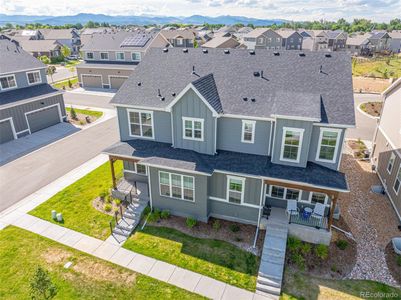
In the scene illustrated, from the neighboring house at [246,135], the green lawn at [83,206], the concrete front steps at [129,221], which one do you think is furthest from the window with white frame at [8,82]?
the concrete front steps at [129,221]

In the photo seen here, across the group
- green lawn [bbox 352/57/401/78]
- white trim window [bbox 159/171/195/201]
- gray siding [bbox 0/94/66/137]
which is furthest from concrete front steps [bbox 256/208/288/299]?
green lawn [bbox 352/57/401/78]

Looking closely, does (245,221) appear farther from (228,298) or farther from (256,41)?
(256,41)

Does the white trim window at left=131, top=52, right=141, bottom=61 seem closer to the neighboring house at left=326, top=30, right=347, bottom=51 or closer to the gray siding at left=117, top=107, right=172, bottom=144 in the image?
the gray siding at left=117, top=107, right=172, bottom=144

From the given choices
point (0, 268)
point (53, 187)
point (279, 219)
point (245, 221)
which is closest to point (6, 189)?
point (53, 187)

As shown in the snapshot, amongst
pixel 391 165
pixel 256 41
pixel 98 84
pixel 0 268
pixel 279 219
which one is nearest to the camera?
pixel 0 268

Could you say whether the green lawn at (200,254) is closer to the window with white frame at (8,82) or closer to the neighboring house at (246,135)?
the neighboring house at (246,135)

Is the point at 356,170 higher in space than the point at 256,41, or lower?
lower
